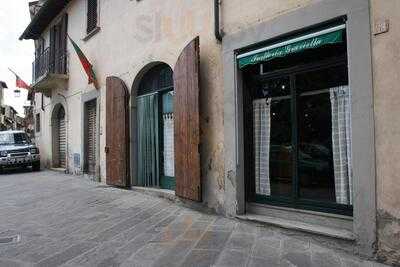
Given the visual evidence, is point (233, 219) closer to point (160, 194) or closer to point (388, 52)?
point (160, 194)

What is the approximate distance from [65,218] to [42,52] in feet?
40.9

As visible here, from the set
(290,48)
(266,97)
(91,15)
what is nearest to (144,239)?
(266,97)

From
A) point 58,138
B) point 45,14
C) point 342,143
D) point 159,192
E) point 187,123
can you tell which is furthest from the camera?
point 58,138

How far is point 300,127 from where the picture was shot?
232 inches

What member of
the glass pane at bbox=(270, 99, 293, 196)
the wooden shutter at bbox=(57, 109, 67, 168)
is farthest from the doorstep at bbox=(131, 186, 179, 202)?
the wooden shutter at bbox=(57, 109, 67, 168)

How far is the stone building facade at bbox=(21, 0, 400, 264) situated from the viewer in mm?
4578

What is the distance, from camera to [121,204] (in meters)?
8.09

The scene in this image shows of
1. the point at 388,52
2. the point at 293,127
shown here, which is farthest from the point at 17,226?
the point at 388,52

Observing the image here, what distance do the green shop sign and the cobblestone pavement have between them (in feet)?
8.27

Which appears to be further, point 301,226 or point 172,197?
point 172,197

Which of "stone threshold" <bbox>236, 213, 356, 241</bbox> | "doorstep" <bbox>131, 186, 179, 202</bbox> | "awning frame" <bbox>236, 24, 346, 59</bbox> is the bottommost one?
"stone threshold" <bbox>236, 213, 356, 241</bbox>

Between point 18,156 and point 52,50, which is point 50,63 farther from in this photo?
point 18,156

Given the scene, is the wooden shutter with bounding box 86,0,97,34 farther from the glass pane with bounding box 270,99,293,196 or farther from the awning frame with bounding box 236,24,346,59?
the glass pane with bounding box 270,99,293,196

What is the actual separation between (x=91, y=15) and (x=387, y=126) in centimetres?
1087
